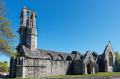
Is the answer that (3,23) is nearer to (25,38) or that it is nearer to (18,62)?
(18,62)

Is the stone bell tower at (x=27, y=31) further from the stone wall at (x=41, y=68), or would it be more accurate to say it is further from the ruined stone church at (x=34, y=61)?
the stone wall at (x=41, y=68)

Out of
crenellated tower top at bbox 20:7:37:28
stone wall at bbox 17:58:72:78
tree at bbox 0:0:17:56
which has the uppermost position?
crenellated tower top at bbox 20:7:37:28

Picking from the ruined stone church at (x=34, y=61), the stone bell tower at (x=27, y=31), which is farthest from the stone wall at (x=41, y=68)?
the stone bell tower at (x=27, y=31)

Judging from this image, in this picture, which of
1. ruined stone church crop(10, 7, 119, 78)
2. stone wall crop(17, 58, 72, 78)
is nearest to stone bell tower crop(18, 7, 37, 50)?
ruined stone church crop(10, 7, 119, 78)

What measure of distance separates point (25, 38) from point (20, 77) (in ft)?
29.5

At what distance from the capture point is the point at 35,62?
19.6 m

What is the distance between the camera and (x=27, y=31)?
79.7ft

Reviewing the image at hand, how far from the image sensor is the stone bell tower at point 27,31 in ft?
78.5

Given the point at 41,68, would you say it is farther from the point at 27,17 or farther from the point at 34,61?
the point at 27,17

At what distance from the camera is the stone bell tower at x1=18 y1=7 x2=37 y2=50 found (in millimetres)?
23938

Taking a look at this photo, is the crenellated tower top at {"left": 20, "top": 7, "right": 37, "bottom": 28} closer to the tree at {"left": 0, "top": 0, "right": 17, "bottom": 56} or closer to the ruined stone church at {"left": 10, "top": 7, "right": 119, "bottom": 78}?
the ruined stone church at {"left": 10, "top": 7, "right": 119, "bottom": 78}

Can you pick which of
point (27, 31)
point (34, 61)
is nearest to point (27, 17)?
point (27, 31)

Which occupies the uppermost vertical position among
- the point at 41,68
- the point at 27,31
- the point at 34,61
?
the point at 27,31

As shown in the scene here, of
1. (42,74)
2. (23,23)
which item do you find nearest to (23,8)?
(23,23)
